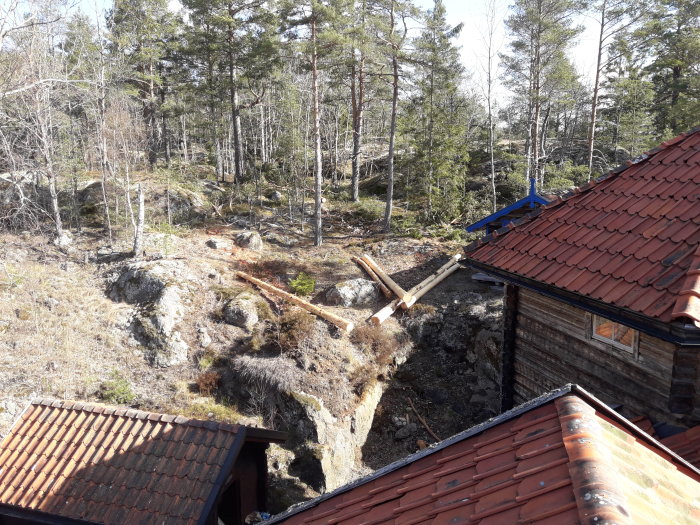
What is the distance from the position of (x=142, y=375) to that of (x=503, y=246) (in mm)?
10011

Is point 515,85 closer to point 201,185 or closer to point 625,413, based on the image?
point 201,185

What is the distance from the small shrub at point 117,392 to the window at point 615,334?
1037 cm

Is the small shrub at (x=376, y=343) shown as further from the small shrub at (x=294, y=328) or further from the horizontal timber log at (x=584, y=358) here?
the horizontal timber log at (x=584, y=358)

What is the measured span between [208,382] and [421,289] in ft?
26.9

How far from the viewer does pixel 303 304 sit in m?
14.3

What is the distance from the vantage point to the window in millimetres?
5320

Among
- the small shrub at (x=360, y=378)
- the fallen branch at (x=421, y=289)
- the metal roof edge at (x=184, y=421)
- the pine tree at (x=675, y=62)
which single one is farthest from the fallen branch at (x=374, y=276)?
the pine tree at (x=675, y=62)

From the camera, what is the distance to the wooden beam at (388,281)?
15319 millimetres

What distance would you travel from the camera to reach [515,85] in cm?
2586

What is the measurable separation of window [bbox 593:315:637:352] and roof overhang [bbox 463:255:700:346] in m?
0.55

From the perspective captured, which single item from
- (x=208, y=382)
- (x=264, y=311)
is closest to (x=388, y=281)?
(x=264, y=311)

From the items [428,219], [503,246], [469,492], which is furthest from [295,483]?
[428,219]

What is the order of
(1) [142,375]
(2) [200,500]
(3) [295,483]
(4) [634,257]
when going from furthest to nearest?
1. (1) [142,375]
2. (3) [295,483]
3. (2) [200,500]
4. (4) [634,257]

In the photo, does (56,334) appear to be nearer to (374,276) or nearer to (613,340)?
(374,276)
